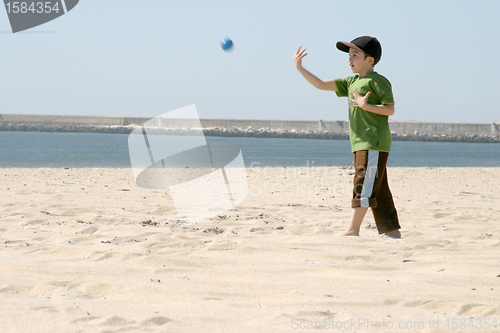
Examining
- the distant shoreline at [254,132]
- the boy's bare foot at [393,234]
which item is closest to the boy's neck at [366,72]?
the boy's bare foot at [393,234]

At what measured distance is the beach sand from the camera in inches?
70.5

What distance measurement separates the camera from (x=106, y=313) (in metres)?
1.82

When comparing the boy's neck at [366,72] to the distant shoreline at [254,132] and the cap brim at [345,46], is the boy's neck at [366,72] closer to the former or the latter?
the cap brim at [345,46]

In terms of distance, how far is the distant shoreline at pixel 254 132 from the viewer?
68.9m

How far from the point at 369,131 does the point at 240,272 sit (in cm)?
156

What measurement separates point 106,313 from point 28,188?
5.35 metres

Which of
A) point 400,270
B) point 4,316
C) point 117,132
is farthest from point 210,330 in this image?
point 117,132

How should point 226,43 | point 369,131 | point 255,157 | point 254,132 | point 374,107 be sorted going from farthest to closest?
point 254,132 → point 255,157 → point 226,43 → point 369,131 → point 374,107

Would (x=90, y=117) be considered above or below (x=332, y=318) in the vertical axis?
below

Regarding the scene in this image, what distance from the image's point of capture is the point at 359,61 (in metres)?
3.43

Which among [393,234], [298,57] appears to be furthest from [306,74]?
[393,234]

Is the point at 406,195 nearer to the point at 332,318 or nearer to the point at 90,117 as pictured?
the point at 332,318

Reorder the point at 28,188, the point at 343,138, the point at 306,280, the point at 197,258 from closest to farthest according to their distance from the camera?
the point at 306,280, the point at 197,258, the point at 28,188, the point at 343,138

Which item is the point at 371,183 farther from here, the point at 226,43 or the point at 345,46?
the point at 226,43
